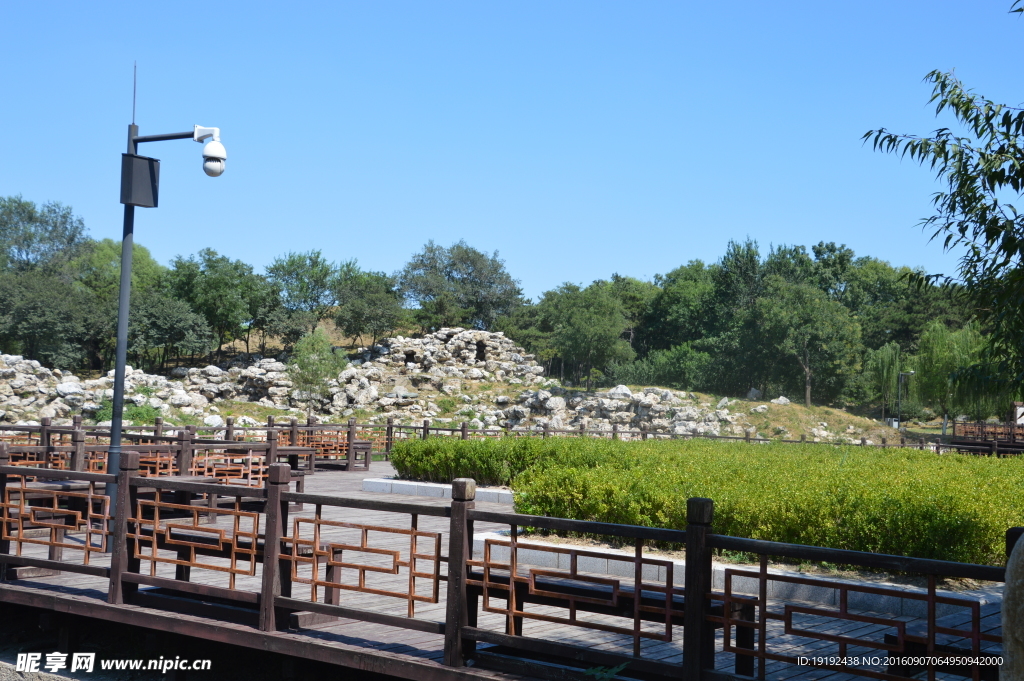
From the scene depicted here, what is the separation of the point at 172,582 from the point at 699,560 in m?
3.55

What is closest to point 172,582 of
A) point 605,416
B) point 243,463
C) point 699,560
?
point 699,560

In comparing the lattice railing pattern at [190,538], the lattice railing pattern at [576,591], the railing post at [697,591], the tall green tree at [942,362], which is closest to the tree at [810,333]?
the tall green tree at [942,362]

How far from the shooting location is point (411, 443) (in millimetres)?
15711

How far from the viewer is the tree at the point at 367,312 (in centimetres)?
5334

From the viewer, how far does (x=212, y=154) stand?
Result: 8.89 m

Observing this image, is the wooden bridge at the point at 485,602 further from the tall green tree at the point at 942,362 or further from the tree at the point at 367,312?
the tree at the point at 367,312

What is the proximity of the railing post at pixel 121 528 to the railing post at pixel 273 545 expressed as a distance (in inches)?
50.4

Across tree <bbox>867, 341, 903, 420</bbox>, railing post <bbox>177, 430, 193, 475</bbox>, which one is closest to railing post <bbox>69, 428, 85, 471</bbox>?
railing post <bbox>177, 430, 193, 475</bbox>

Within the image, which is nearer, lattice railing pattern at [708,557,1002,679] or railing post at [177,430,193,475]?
lattice railing pattern at [708,557,1002,679]

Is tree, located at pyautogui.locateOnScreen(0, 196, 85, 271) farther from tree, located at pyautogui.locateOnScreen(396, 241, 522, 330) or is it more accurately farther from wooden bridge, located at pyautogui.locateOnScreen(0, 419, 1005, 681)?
wooden bridge, located at pyautogui.locateOnScreen(0, 419, 1005, 681)

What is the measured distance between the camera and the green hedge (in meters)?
7.58

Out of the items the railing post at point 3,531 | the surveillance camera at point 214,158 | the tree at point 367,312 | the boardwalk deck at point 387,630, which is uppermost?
the tree at point 367,312

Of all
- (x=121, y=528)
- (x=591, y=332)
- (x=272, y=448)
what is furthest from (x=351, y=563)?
(x=591, y=332)

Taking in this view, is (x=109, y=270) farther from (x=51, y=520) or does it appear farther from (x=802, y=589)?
(x=802, y=589)
